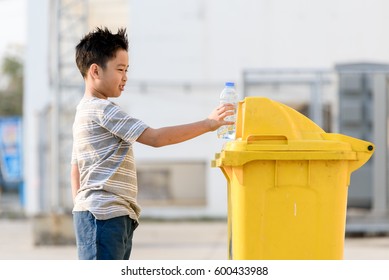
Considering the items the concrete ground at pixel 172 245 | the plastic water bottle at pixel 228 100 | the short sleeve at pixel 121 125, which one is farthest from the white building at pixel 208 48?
the short sleeve at pixel 121 125

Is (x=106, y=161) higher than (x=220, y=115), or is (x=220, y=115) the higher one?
(x=220, y=115)

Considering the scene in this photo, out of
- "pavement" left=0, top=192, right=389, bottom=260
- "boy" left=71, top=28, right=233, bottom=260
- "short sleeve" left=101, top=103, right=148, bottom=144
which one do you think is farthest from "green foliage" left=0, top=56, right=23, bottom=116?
"short sleeve" left=101, top=103, right=148, bottom=144

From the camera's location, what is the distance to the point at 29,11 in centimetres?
2114

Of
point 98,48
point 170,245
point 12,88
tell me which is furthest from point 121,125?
point 12,88

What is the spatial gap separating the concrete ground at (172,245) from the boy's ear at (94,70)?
670 cm

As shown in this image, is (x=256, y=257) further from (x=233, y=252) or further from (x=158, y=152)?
(x=158, y=152)

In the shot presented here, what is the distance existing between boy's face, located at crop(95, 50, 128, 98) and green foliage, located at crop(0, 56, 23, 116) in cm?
4774

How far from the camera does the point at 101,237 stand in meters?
4.36

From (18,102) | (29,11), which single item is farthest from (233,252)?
(18,102)

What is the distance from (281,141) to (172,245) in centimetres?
883

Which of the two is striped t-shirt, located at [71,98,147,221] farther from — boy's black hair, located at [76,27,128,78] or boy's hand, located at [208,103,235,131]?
boy's hand, located at [208,103,235,131]

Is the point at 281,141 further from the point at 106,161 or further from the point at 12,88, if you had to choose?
the point at 12,88

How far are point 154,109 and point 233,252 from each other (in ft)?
49.3

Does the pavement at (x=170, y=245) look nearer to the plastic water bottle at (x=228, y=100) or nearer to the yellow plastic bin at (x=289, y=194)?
the plastic water bottle at (x=228, y=100)
